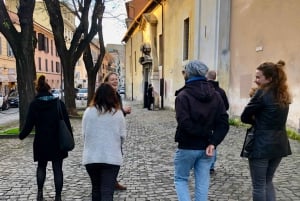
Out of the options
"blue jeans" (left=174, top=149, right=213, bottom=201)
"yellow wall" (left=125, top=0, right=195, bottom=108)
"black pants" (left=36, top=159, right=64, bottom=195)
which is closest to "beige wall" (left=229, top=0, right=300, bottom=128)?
"yellow wall" (left=125, top=0, right=195, bottom=108)

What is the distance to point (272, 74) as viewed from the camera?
3.61 m

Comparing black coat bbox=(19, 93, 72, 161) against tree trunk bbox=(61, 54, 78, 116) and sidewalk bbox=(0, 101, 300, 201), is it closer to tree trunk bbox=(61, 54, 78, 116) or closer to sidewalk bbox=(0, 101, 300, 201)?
sidewalk bbox=(0, 101, 300, 201)

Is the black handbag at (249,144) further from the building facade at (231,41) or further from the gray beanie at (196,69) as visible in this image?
the building facade at (231,41)

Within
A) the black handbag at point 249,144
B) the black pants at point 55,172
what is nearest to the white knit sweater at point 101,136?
the black pants at point 55,172

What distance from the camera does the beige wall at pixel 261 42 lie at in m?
10.4

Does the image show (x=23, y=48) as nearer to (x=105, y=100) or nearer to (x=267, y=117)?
(x=105, y=100)

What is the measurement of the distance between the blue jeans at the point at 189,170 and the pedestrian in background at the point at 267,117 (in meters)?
0.47

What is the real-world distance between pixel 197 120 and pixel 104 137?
0.92 m

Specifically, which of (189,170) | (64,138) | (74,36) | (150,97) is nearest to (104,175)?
(189,170)

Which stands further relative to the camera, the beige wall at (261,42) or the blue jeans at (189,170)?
the beige wall at (261,42)

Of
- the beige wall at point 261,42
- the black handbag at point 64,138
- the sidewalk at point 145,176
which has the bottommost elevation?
the sidewalk at point 145,176

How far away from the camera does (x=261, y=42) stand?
12.2 metres

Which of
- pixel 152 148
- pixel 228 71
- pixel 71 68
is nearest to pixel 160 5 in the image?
pixel 71 68

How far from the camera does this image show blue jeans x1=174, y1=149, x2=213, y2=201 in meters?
3.68
